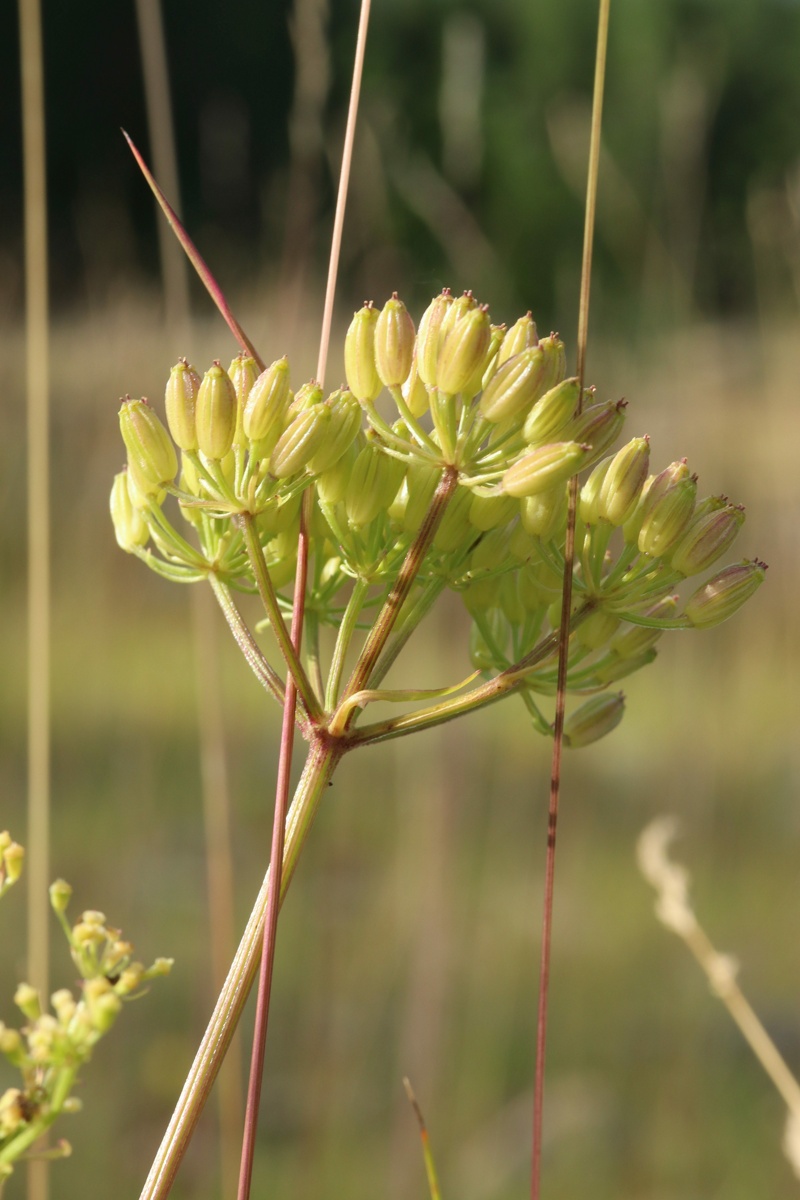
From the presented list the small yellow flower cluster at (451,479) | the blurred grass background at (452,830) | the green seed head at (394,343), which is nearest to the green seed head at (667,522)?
the small yellow flower cluster at (451,479)

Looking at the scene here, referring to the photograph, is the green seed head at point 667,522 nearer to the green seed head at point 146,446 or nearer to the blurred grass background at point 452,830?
the green seed head at point 146,446

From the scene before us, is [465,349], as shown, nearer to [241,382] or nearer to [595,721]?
[241,382]

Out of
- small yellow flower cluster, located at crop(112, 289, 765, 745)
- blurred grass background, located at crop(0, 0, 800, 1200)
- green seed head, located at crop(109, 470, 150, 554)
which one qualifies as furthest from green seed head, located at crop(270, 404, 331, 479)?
blurred grass background, located at crop(0, 0, 800, 1200)

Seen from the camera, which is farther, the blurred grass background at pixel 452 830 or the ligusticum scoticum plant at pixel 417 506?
the blurred grass background at pixel 452 830

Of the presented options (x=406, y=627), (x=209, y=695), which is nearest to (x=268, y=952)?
(x=406, y=627)

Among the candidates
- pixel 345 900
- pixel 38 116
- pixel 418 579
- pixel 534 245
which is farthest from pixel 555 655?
pixel 534 245

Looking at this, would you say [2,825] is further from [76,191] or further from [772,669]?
[76,191]

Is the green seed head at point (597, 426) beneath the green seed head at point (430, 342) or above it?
beneath

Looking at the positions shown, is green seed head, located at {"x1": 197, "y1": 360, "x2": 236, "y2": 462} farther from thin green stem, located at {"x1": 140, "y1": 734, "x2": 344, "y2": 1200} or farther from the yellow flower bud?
thin green stem, located at {"x1": 140, "y1": 734, "x2": 344, "y2": 1200}
